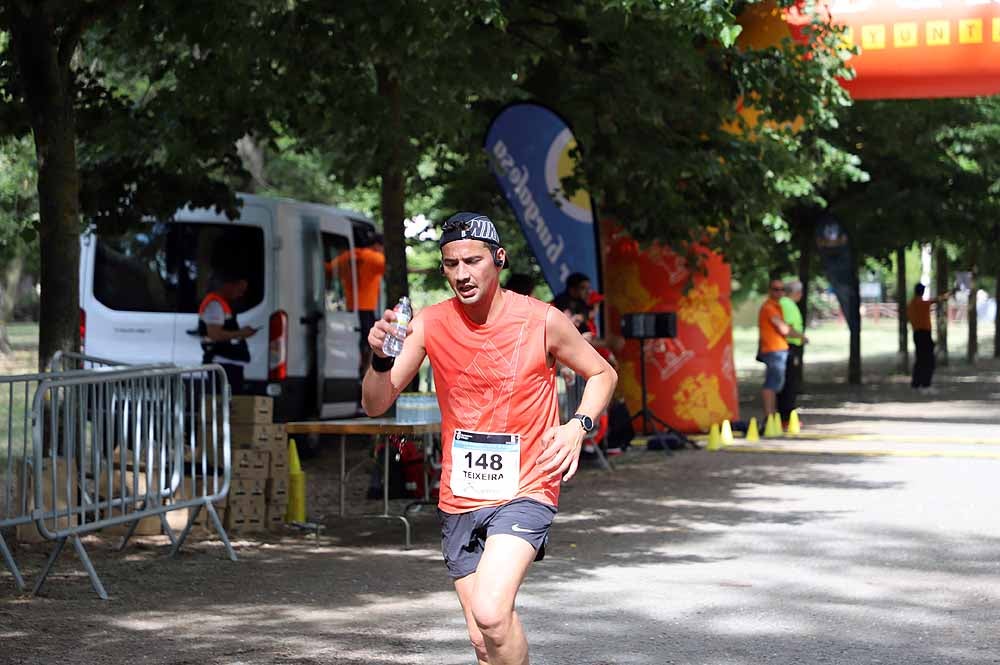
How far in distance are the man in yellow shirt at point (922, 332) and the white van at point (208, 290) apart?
16.2 meters

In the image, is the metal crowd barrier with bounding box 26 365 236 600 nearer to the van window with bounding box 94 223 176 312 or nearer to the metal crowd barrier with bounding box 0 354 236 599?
the metal crowd barrier with bounding box 0 354 236 599

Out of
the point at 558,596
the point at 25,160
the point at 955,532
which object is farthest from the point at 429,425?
the point at 25,160

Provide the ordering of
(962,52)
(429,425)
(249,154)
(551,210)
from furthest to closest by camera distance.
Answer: (249,154) < (962,52) < (551,210) < (429,425)

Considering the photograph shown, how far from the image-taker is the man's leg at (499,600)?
5195mm

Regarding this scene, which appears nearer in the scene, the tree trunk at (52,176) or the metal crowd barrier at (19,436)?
the metal crowd barrier at (19,436)

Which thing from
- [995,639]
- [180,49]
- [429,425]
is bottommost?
[995,639]

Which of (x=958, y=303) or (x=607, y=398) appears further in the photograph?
(x=958, y=303)

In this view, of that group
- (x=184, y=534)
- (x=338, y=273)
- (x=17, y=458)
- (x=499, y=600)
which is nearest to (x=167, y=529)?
(x=184, y=534)

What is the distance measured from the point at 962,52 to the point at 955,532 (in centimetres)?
878

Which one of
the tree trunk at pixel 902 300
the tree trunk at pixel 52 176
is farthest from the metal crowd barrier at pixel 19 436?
the tree trunk at pixel 902 300

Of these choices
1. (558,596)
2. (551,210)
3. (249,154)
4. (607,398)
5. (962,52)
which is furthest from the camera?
(249,154)

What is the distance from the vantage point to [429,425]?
35.7 feet

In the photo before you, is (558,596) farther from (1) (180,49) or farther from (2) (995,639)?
(1) (180,49)

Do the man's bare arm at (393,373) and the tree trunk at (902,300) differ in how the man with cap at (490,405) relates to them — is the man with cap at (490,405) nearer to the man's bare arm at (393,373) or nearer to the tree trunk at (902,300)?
the man's bare arm at (393,373)
